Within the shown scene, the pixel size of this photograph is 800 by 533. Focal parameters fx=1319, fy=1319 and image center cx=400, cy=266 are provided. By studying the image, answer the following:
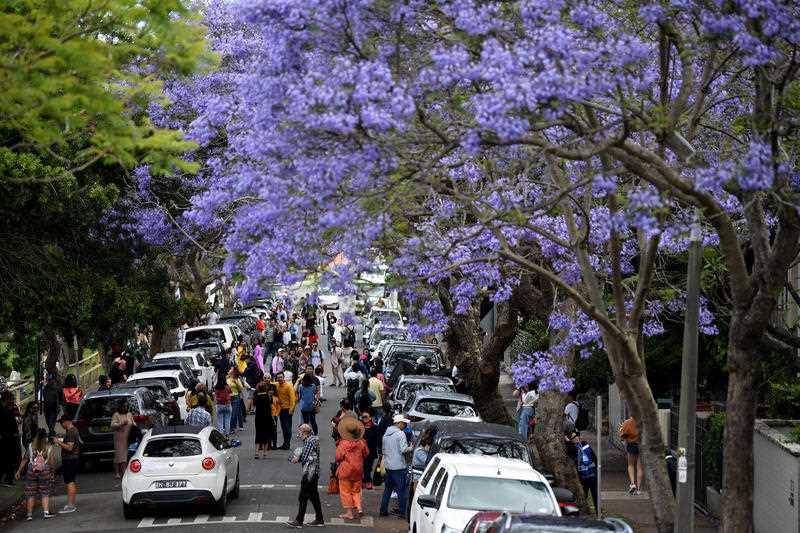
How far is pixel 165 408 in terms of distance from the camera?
1073 inches

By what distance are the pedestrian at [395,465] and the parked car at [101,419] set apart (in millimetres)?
7165

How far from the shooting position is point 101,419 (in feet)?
84.2

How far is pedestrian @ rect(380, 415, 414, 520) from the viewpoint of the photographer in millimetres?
20234

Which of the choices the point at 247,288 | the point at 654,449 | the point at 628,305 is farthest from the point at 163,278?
the point at 654,449

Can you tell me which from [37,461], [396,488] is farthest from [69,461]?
[396,488]

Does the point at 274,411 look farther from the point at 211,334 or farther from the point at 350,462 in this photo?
the point at 211,334

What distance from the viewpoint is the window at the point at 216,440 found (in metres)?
20.7

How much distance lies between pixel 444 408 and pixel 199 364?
44.1 ft

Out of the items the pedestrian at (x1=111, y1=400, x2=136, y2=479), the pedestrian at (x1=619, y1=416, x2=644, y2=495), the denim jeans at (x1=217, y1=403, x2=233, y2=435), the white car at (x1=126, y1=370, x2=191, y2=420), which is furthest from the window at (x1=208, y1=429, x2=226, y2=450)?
the white car at (x1=126, y1=370, x2=191, y2=420)

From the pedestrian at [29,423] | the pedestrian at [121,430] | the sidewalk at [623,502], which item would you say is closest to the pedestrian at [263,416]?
the pedestrian at [121,430]

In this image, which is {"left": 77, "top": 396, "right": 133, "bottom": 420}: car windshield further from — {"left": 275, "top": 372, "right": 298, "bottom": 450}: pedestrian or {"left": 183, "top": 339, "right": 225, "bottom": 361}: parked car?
{"left": 183, "top": 339, "right": 225, "bottom": 361}: parked car

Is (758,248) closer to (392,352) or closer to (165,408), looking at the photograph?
(165,408)

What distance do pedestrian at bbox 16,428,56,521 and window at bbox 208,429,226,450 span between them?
2507 millimetres

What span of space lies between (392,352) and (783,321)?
18311 mm
